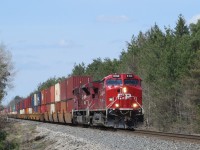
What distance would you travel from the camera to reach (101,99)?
28141 mm

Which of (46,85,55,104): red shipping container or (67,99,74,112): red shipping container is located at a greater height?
(46,85,55,104): red shipping container

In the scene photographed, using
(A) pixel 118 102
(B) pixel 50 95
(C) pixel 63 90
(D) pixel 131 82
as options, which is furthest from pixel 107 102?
(B) pixel 50 95

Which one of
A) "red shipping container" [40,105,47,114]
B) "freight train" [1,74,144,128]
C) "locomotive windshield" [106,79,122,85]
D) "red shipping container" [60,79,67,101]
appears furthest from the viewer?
"red shipping container" [40,105,47,114]

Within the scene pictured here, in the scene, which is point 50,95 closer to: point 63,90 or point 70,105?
point 63,90

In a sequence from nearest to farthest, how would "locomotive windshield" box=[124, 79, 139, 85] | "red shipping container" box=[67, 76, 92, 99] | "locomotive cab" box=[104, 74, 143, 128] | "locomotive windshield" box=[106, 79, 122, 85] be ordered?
"locomotive cab" box=[104, 74, 143, 128] → "locomotive windshield" box=[106, 79, 122, 85] → "locomotive windshield" box=[124, 79, 139, 85] → "red shipping container" box=[67, 76, 92, 99]

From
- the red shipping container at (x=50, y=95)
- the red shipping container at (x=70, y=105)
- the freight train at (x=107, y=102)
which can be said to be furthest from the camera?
the red shipping container at (x=50, y=95)

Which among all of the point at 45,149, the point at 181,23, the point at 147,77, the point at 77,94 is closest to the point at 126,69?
the point at 181,23

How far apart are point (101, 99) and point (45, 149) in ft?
20.0

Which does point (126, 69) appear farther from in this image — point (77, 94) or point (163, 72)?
point (77, 94)

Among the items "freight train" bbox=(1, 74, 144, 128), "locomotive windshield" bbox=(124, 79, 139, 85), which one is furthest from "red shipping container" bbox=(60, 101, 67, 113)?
"locomotive windshield" bbox=(124, 79, 139, 85)

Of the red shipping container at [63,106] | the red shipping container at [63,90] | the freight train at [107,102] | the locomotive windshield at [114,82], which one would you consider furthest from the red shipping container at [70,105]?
the locomotive windshield at [114,82]

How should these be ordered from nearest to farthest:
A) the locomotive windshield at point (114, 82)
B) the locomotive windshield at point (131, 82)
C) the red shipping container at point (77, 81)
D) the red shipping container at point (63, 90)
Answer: the locomotive windshield at point (114, 82) → the locomotive windshield at point (131, 82) → the red shipping container at point (77, 81) → the red shipping container at point (63, 90)

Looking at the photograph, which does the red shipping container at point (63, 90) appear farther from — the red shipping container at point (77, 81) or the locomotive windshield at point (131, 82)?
the locomotive windshield at point (131, 82)

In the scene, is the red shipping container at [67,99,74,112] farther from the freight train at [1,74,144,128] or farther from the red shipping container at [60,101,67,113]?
the red shipping container at [60,101,67,113]
